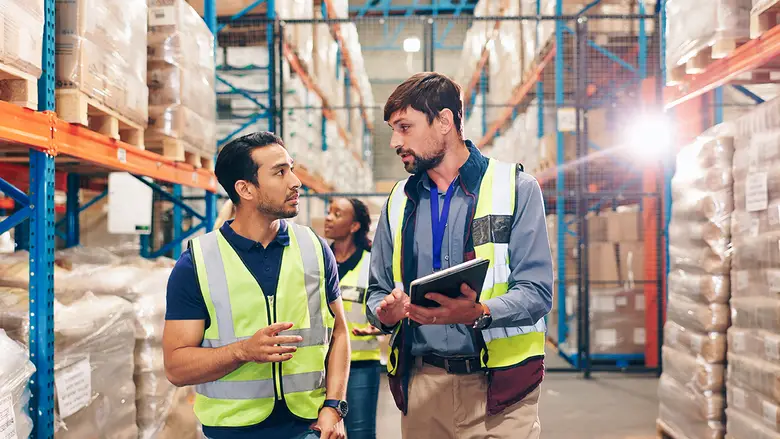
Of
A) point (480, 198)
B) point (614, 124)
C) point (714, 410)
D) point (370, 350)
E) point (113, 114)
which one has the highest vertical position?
point (614, 124)

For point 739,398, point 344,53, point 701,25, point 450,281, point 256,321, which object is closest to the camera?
point 450,281

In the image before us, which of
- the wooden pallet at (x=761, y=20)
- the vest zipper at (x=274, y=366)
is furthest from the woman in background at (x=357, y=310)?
the wooden pallet at (x=761, y=20)

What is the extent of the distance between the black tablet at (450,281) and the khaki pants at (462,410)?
1.27ft

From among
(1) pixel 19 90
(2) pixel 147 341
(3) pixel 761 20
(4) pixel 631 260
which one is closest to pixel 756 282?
(3) pixel 761 20

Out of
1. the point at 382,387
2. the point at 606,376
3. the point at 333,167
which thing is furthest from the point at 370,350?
the point at 333,167

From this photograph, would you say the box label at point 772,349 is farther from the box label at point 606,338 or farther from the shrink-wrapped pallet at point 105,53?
the box label at point 606,338

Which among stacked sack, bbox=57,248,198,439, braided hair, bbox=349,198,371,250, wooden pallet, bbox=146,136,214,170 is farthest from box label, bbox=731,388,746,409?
wooden pallet, bbox=146,136,214,170

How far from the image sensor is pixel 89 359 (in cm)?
330

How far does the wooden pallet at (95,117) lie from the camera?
9.75 feet

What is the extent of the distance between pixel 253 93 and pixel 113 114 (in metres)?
4.36

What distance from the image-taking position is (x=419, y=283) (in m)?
1.81

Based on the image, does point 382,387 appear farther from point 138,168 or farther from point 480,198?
point 480,198

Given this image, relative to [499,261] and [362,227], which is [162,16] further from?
[499,261]

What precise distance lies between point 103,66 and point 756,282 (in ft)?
12.5
